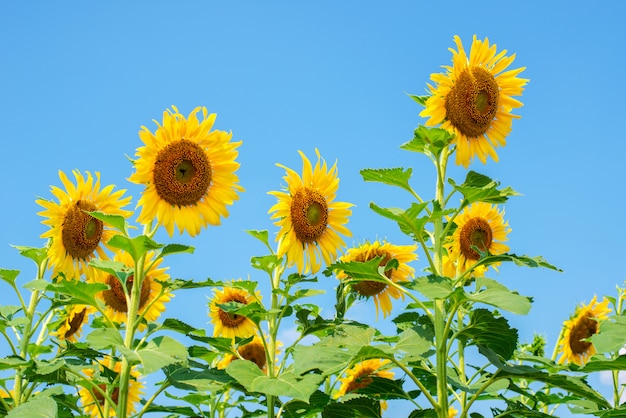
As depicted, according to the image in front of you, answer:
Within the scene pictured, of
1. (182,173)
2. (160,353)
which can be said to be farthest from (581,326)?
(160,353)

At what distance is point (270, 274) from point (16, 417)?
60.2 inches

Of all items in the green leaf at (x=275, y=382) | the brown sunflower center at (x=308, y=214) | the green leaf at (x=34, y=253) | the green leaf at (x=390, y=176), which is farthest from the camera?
the green leaf at (x=34, y=253)

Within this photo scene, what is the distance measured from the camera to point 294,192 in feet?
15.4

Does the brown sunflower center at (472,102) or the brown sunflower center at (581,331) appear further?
the brown sunflower center at (581,331)

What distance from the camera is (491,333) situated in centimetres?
374

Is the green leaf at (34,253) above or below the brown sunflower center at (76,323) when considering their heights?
below

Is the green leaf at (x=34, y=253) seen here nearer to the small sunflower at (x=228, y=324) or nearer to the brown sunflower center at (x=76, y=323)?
the brown sunflower center at (x=76, y=323)

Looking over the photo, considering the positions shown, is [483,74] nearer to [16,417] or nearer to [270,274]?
[270,274]

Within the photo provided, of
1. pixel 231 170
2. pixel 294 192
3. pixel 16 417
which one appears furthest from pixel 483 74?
pixel 16 417

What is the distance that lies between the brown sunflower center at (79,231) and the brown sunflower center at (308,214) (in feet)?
4.55

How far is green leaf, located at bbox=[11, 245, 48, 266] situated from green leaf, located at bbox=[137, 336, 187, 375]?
5.34 ft

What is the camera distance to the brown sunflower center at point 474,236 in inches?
218

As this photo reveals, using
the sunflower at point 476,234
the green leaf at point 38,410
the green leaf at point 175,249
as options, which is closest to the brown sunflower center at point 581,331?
the sunflower at point 476,234

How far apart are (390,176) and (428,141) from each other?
33 cm
